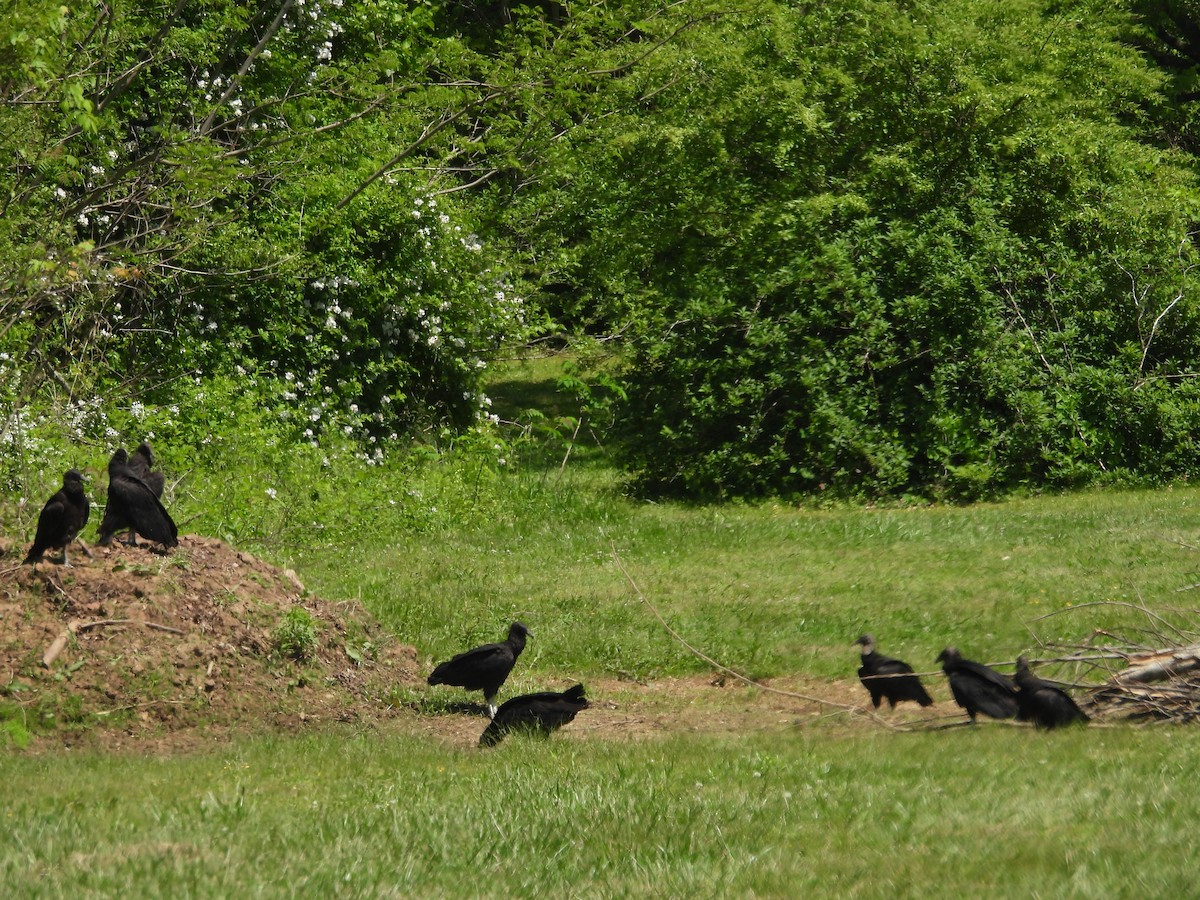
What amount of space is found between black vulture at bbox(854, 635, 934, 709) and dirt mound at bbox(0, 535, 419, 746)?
3.37 m

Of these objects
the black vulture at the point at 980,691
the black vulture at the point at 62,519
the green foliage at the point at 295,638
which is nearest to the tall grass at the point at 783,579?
the black vulture at the point at 980,691

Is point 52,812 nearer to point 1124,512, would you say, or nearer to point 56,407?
point 56,407

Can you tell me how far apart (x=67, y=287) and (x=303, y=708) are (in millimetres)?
6502

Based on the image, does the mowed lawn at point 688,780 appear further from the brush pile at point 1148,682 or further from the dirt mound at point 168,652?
the dirt mound at point 168,652

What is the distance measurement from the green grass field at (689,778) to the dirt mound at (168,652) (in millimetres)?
449

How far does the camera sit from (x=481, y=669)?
32.4ft

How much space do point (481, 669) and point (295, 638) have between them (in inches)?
54.4

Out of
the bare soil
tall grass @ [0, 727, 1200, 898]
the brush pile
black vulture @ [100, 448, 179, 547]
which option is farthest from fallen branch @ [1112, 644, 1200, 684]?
black vulture @ [100, 448, 179, 547]

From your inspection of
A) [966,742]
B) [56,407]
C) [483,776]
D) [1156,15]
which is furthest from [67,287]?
[1156,15]

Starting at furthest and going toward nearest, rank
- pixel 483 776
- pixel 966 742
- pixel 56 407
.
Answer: pixel 56 407 < pixel 966 742 < pixel 483 776

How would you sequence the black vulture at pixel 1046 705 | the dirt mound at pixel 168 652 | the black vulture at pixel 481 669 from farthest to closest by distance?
the black vulture at pixel 481 669 → the dirt mound at pixel 168 652 → the black vulture at pixel 1046 705

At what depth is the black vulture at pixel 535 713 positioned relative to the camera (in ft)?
29.4

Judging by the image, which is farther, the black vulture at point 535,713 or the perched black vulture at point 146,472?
the perched black vulture at point 146,472

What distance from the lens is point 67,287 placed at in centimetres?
1434
